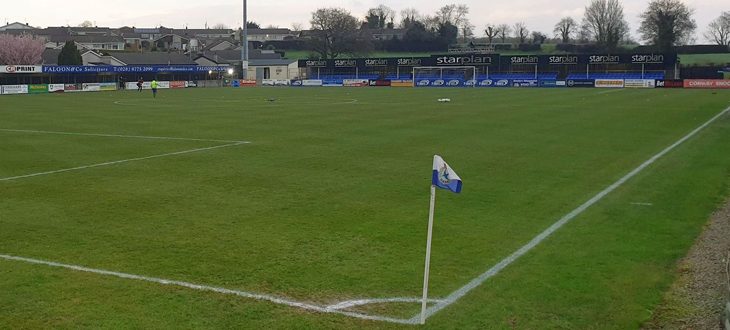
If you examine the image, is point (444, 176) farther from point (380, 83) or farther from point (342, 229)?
point (380, 83)

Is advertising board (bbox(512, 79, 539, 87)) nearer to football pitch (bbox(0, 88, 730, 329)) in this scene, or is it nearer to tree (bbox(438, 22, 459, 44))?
football pitch (bbox(0, 88, 730, 329))

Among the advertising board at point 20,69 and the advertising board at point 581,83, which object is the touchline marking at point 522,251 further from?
the advertising board at point 20,69

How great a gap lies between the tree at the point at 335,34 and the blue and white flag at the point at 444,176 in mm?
146742

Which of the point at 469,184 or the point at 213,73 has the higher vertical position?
the point at 213,73

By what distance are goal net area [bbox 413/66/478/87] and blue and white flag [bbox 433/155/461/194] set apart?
8852 cm

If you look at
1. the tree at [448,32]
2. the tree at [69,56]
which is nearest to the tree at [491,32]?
the tree at [448,32]

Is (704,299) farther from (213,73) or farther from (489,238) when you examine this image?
(213,73)

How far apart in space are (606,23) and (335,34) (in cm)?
6011

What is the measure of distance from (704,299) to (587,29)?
15970cm

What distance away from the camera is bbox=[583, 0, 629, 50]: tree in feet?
463

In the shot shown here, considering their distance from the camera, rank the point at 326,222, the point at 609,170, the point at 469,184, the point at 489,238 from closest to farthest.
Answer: the point at 489,238 < the point at 326,222 < the point at 469,184 < the point at 609,170

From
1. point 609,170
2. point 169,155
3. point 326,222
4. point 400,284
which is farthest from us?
point 169,155

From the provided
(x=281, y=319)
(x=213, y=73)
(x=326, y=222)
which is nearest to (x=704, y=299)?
(x=281, y=319)

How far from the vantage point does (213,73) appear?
364 ft
